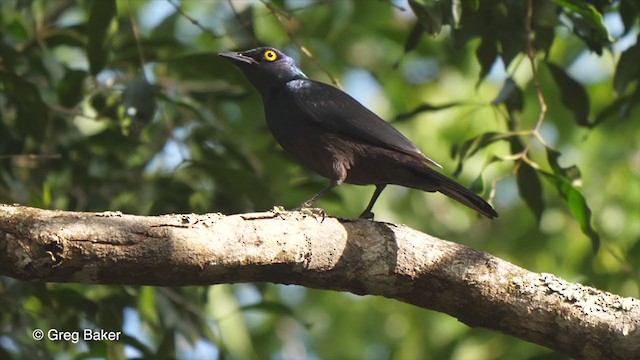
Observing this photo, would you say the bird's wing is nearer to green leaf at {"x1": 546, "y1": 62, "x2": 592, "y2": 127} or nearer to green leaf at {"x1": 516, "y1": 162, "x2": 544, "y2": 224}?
green leaf at {"x1": 516, "y1": 162, "x2": 544, "y2": 224}

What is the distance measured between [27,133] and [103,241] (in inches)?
89.5

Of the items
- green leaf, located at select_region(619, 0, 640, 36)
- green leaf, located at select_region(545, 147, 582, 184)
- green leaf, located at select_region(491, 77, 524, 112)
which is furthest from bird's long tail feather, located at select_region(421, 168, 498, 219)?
green leaf, located at select_region(619, 0, 640, 36)

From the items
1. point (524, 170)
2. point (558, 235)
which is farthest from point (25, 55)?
point (558, 235)

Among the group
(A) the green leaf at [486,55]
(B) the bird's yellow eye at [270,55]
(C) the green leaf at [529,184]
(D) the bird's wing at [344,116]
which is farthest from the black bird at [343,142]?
(A) the green leaf at [486,55]

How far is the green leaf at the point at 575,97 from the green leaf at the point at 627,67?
→ 0.86ft

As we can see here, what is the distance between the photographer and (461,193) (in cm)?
454

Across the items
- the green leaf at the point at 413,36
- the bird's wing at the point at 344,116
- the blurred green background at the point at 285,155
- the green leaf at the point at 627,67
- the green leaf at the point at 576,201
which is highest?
the green leaf at the point at 627,67

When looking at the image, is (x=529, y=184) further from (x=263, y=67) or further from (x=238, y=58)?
(x=238, y=58)

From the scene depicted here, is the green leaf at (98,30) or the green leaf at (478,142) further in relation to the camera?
the green leaf at (98,30)

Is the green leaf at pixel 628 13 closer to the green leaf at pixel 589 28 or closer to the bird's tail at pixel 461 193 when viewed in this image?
the green leaf at pixel 589 28

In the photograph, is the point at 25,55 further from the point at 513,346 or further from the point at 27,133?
the point at 513,346

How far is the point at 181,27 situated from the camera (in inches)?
351

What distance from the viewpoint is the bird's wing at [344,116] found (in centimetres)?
489

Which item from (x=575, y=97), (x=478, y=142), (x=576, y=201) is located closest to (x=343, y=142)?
(x=478, y=142)
